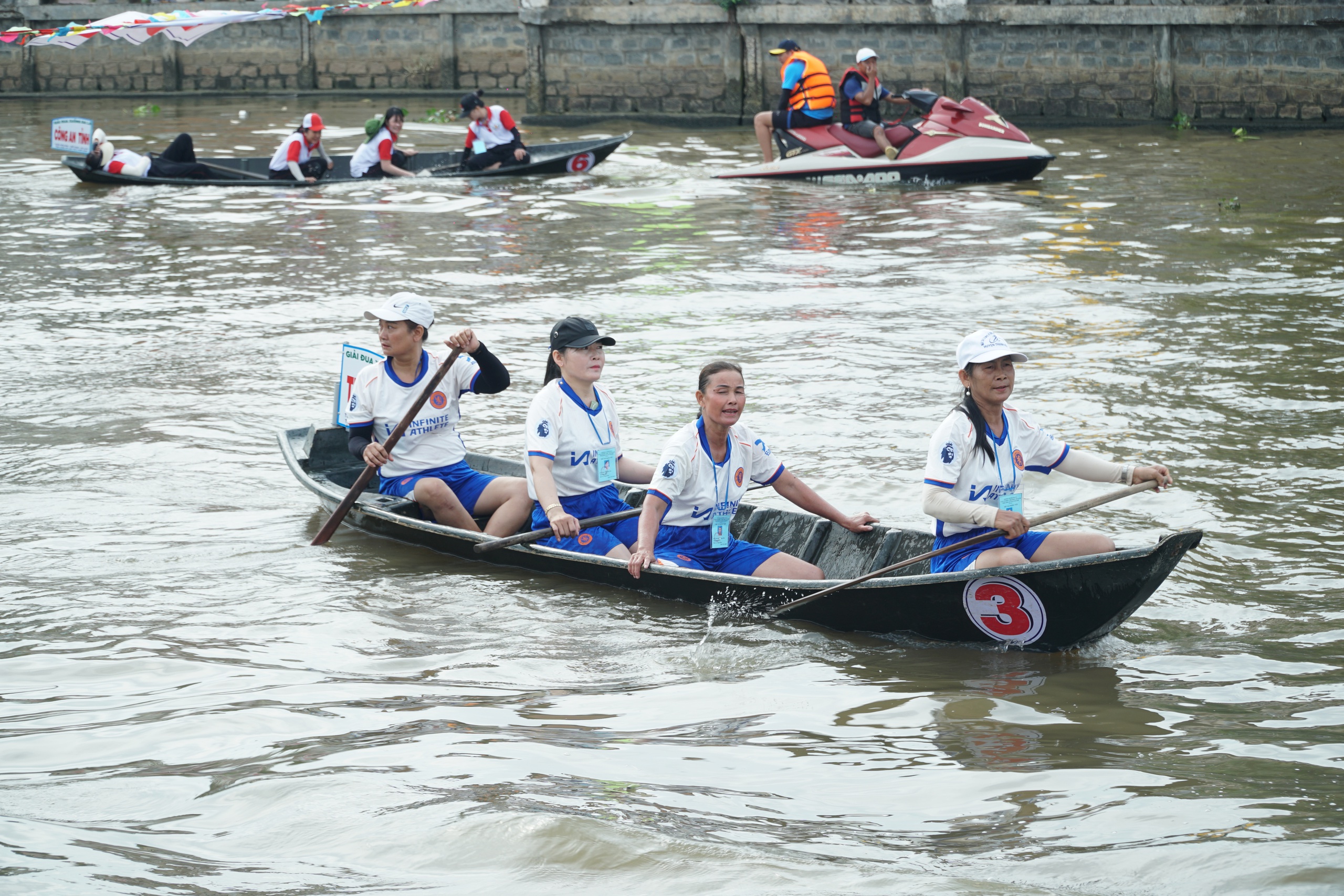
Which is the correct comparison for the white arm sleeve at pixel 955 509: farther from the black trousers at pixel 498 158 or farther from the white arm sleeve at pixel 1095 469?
the black trousers at pixel 498 158

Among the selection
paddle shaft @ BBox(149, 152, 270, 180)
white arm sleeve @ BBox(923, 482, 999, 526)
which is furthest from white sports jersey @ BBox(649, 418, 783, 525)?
paddle shaft @ BBox(149, 152, 270, 180)

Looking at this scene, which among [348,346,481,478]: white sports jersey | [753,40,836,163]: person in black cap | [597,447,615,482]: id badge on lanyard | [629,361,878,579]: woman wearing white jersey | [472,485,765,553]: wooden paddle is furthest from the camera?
[753,40,836,163]: person in black cap

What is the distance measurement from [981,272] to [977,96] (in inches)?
401

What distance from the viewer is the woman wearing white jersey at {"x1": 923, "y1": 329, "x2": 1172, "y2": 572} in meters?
5.68

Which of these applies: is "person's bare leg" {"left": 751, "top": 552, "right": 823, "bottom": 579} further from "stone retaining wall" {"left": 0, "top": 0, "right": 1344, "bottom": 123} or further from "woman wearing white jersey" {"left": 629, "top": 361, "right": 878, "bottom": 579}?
"stone retaining wall" {"left": 0, "top": 0, "right": 1344, "bottom": 123}

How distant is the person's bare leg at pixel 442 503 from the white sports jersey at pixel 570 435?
0.64m

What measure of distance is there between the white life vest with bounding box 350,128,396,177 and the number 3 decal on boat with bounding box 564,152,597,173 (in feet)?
8.20

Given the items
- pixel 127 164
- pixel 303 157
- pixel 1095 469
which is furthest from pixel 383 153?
pixel 1095 469

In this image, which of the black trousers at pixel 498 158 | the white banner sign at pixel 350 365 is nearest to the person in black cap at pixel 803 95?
the black trousers at pixel 498 158

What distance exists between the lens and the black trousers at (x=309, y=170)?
19312 millimetres

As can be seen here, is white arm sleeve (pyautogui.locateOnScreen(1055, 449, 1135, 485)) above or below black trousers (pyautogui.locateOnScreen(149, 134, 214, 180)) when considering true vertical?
below

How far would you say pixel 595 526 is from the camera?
22.6 feet

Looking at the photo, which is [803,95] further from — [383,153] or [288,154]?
[288,154]

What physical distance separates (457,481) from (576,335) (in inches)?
58.4
